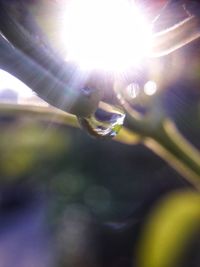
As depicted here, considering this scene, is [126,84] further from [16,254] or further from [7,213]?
[7,213]

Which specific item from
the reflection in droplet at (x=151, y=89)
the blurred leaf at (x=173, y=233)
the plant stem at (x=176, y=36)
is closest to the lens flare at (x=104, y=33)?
the plant stem at (x=176, y=36)

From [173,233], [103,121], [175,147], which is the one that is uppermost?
[103,121]

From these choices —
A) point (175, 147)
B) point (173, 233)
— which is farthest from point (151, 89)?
point (173, 233)

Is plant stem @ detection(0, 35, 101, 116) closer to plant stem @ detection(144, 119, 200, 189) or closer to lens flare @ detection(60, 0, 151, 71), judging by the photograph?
lens flare @ detection(60, 0, 151, 71)

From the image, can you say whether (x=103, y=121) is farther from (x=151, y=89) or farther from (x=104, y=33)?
(x=151, y=89)

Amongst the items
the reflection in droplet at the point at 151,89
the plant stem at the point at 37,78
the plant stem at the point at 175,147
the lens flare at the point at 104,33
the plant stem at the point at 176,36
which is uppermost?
the plant stem at the point at 176,36

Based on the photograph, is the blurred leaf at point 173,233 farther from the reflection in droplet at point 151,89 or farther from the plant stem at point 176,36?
the plant stem at point 176,36
